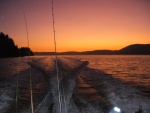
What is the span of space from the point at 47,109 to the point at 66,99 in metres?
2.21

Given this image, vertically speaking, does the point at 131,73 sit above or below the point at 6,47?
below

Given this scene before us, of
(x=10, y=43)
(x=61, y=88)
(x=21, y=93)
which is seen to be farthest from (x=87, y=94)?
(x=10, y=43)

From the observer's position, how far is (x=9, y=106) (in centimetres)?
1238

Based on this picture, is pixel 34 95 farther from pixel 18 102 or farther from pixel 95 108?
pixel 95 108

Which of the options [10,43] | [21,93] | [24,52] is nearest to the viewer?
[21,93]

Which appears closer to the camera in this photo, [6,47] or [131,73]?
[131,73]

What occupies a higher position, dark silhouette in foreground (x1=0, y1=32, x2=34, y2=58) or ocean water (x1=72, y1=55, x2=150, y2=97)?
dark silhouette in foreground (x1=0, y1=32, x2=34, y2=58)

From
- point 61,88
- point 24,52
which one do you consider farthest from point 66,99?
point 24,52

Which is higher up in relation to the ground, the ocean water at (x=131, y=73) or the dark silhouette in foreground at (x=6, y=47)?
the dark silhouette in foreground at (x=6, y=47)

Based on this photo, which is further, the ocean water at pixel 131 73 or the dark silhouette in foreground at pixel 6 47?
the dark silhouette in foreground at pixel 6 47

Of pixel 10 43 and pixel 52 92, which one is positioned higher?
pixel 10 43

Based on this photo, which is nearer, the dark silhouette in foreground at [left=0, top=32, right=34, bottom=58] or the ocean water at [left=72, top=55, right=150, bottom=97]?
the ocean water at [left=72, top=55, right=150, bottom=97]

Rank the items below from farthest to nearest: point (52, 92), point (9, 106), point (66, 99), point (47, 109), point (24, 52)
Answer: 1. point (24, 52)
2. point (52, 92)
3. point (66, 99)
4. point (9, 106)
5. point (47, 109)

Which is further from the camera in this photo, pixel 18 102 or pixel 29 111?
pixel 18 102
